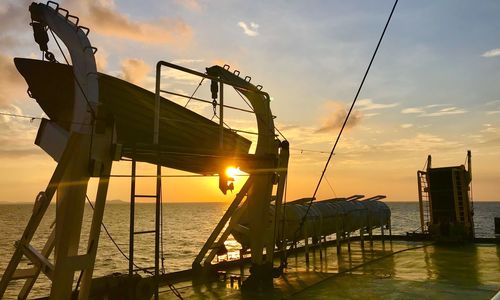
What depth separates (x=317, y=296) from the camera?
49.9 feet

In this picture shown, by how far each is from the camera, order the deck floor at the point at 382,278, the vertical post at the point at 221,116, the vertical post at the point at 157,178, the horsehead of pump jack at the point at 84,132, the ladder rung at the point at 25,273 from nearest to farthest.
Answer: the horsehead of pump jack at the point at 84,132 → the vertical post at the point at 157,178 → the ladder rung at the point at 25,273 → the vertical post at the point at 221,116 → the deck floor at the point at 382,278

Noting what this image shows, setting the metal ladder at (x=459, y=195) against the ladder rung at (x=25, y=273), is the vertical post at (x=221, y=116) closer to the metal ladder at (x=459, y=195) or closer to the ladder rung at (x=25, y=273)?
the ladder rung at (x=25, y=273)

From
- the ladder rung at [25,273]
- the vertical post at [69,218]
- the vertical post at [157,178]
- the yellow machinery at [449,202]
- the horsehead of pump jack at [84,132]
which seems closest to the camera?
the vertical post at [69,218]

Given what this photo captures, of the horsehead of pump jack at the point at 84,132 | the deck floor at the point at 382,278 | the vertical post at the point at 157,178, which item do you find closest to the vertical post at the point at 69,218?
the horsehead of pump jack at the point at 84,132

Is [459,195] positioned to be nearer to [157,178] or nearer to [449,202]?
[449,202]

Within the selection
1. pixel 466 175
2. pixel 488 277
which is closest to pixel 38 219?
pixel 488 277

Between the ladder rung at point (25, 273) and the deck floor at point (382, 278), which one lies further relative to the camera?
the deck floor at point (382, 278)

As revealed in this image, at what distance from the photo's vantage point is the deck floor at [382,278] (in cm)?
1538

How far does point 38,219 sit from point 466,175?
3048cm

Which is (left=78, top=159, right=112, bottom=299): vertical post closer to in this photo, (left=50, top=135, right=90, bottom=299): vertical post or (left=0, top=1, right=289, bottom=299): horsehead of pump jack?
(left=0, top=1, right=289, bottom=299): horsehead of pump jack

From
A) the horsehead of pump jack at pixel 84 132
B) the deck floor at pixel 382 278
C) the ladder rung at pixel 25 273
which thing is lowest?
the deck floor at pixel 382 278

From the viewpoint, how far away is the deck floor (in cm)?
1538

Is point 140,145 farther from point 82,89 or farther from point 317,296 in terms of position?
point 317,296

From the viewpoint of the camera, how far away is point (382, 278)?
18359mm
